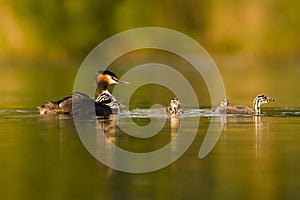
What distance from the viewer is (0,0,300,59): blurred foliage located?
168 ft

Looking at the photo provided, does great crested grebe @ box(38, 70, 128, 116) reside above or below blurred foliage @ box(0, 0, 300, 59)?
below

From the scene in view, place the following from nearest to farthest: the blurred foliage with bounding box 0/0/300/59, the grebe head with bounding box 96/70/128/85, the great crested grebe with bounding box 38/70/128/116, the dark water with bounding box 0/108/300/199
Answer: the dark water with bounding box 0/108/300/199, the great crested grebe with bounding box 38/70/128/116, the grebe head with bounding box 96/70/128/85, the blurred foliage with bounding box 0/0/300/59

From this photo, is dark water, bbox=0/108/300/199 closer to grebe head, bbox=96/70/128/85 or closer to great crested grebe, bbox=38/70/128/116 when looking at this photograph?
great crested grebe, bbox=38/70/128/116

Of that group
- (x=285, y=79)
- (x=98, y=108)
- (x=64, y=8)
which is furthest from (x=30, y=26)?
(x=98, y=108)

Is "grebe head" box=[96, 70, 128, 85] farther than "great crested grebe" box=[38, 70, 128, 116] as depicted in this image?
Yes

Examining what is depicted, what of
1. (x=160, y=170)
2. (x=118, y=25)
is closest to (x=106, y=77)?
(x=160, y=170)

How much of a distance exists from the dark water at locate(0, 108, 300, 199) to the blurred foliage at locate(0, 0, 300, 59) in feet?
106

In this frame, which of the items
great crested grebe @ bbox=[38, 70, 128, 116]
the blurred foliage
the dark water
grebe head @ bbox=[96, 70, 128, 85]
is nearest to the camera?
the dark water

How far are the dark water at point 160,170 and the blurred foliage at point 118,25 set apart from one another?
32.3 metres

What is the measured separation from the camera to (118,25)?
53969mm

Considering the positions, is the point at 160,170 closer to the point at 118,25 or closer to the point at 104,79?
the point at 104,79

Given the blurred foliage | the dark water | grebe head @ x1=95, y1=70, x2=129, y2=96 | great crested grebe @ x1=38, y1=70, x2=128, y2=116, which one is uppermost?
the blurred foliage

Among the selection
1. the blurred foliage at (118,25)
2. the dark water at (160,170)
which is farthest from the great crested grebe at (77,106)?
the blurred foliage at (118,25)

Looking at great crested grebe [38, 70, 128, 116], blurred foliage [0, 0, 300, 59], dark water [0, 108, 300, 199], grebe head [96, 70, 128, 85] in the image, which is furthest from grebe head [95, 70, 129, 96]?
blurred foliage [0, 0, 300, 59]
